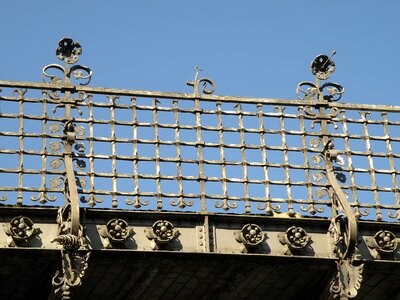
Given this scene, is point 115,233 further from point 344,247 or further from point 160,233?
point 344,247

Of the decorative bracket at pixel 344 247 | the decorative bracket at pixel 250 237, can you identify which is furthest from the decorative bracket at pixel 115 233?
the decorative bracket at pixel 344 247

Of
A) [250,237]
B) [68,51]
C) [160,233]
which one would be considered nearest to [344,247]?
[250,237]

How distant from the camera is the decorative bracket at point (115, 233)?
26.2 metres

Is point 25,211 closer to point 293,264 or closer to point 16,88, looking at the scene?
point 16,88

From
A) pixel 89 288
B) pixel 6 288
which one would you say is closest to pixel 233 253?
pixel 89 288

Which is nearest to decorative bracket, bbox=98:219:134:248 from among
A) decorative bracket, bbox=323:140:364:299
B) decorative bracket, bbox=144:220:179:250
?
decorative bracket, bbox=144:220:179:250

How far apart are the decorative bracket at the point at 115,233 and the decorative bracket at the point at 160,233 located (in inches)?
19.4

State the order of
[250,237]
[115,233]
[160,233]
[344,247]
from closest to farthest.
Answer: [115,233] < [160,233] < [250,237] < [344,247]

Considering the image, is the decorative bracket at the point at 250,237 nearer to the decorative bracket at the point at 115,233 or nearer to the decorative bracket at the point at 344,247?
the decorative bracket at the point at 344,247

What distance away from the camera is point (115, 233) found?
86.2 feet

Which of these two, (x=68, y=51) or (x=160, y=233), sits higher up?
(x=68, y=51)

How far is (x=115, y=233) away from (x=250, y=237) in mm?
3150

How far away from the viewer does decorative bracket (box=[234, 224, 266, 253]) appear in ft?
88.6

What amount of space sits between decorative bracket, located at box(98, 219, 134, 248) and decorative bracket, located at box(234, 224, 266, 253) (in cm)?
260
